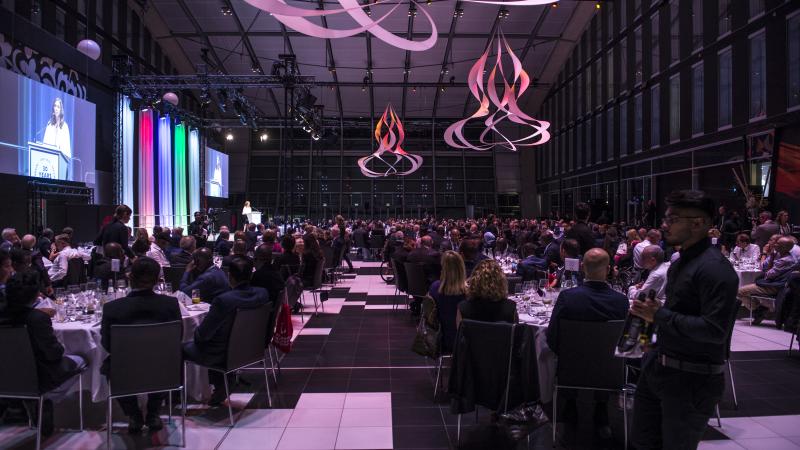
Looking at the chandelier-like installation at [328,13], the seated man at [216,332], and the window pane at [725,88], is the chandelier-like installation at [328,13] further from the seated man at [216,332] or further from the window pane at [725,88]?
the window pane at [725,88]

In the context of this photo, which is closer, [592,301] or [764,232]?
[592,301]

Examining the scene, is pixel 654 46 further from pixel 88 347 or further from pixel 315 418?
pixel 88 347

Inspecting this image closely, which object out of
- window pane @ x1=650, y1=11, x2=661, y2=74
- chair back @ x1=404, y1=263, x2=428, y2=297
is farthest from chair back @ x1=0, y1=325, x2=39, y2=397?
window pane @ x1=650, y1=11, x2=661, y2=74

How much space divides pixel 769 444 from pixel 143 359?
379 cm

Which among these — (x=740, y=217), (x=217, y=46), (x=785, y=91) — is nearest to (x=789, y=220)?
(x=740, y=217)

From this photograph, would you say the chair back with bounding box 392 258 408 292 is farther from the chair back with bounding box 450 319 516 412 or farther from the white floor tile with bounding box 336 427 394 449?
the chair back with bounding box 450 319 516 412

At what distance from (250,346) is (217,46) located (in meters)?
21.6

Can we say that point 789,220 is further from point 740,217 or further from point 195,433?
point 195,433

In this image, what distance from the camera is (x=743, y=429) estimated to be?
3848 millimetres

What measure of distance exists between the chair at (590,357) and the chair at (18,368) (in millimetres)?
2950

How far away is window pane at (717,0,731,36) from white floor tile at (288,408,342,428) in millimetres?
12173

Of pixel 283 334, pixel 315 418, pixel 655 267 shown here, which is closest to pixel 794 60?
pixel 655 267

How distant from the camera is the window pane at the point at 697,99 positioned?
535 inches

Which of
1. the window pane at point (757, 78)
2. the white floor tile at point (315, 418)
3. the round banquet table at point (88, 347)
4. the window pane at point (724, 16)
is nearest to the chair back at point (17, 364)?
the round banquet table at point (88, 347)
